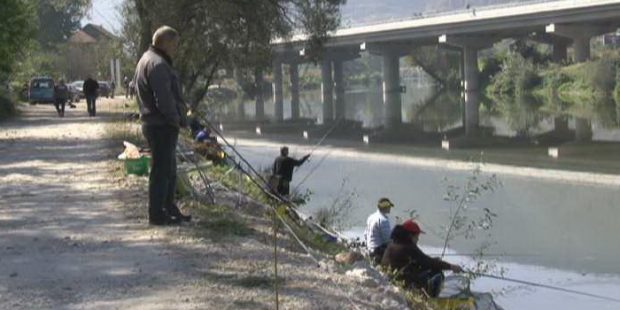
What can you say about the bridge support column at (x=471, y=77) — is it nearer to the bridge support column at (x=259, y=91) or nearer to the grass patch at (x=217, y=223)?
the bridge support column at (x=259, y=91)

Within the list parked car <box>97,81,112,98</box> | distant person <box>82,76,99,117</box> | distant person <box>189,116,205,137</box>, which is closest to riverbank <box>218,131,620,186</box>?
distant person <box>82,76,99,117</box>

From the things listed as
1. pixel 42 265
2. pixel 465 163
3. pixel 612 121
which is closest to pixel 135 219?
pixel 42 265

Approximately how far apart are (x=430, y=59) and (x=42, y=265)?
342 feet

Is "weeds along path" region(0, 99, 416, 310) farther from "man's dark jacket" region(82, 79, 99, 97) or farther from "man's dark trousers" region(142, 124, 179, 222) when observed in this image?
"man's dark jacket" region(82, 79, 99, 97)

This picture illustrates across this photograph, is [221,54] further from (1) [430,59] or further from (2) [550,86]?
(1) [430,59]

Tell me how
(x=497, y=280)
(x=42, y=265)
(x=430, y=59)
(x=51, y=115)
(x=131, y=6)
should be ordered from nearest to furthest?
(x=42, y=265), (x=497, y=280), (x=131, y=6), (x=51, y=115), (x=430, y=59)

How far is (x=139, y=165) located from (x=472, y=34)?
204ft

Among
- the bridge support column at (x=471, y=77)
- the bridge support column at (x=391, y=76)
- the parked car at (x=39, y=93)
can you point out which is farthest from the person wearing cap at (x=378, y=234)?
the bridge support column at (x=391, y=76)

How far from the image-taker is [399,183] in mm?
23531

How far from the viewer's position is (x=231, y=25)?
1144 inches

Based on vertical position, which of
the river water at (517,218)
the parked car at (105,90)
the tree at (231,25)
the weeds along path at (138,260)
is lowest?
the river water at (517,218)

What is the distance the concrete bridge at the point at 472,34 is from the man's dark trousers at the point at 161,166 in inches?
1209

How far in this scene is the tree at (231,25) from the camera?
28.7 meters

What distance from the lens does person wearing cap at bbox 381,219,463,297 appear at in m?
9.98
